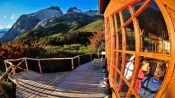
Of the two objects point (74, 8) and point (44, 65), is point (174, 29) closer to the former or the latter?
point (44, 65)

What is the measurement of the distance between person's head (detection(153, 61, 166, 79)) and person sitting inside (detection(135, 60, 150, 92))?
190 millimetres

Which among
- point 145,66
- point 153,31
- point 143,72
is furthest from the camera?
point 143,72

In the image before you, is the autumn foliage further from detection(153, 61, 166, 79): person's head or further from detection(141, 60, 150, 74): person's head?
detection(153, 61, 166, 79): person's head

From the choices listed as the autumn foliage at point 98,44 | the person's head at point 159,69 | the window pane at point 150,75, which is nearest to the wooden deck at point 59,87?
the window pane at point 150,75

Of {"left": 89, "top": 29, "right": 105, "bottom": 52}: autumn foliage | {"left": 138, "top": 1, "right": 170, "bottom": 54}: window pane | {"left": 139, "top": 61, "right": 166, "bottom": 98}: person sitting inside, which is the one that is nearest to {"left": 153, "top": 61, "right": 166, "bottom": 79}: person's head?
{"left": 139, "top": 61, "right": 166, "bottom": 98}: person sitting inside

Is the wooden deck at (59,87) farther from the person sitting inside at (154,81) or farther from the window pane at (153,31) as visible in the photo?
the window pane at (153,31)

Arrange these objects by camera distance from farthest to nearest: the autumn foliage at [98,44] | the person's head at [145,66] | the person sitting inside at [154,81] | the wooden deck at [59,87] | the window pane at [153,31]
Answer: the autumn foliage at [98,44]
the wooden deck at [59,87]
the person's head at [145,66]
the person sitting inside at [154,81]
the window pane at [153,31]

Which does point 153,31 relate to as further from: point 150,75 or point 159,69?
point 150,75

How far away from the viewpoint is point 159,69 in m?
2.70

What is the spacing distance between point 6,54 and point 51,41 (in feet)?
65.9

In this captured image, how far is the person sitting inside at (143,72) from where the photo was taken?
314cm

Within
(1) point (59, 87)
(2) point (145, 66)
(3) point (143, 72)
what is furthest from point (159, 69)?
(1) point (59, 87)

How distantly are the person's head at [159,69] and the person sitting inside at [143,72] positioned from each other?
0.62 ft

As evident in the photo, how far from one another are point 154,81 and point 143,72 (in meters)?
0.40
